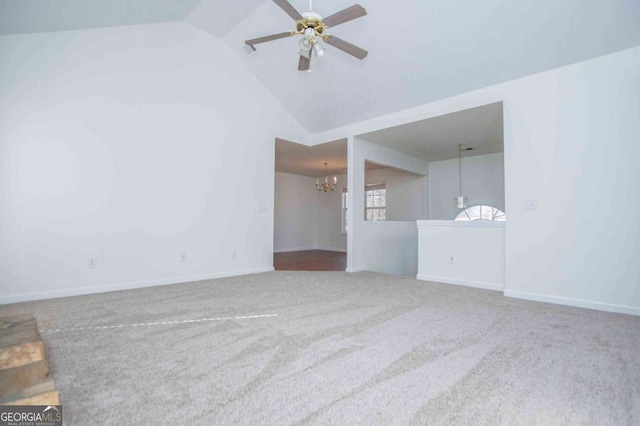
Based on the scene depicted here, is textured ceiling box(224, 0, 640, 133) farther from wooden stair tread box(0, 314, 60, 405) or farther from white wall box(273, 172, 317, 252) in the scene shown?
white wall box(273, 172, 317, 252)

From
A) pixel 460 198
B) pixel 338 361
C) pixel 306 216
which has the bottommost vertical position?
pixel 338 361

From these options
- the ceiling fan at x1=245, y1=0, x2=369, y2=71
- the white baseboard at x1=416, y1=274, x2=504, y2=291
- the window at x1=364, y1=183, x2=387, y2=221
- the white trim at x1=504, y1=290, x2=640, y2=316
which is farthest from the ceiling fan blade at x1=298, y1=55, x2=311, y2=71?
the window at x1=364, y1=183, x2=387, y2=221

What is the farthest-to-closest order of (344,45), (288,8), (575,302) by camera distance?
(575,302) < (344,45) < (288,8)

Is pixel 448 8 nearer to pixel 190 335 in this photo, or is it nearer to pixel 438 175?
pixel 190 335

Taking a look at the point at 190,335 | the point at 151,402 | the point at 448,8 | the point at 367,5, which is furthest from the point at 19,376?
the point at 448,8

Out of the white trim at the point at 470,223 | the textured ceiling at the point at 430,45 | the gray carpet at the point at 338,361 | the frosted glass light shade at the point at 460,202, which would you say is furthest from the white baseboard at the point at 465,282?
the frosted glass light shade at the point at 460,202

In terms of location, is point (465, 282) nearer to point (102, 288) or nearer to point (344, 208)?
point (102, 288)

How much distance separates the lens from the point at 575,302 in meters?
3.12

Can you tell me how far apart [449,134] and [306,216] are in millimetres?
5592

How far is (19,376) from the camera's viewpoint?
1.31m

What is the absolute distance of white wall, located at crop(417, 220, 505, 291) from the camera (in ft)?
12.8

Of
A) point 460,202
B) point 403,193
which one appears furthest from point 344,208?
point 460,202

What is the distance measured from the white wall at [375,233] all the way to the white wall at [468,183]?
0.81m

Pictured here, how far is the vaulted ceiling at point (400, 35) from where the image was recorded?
286 cm
